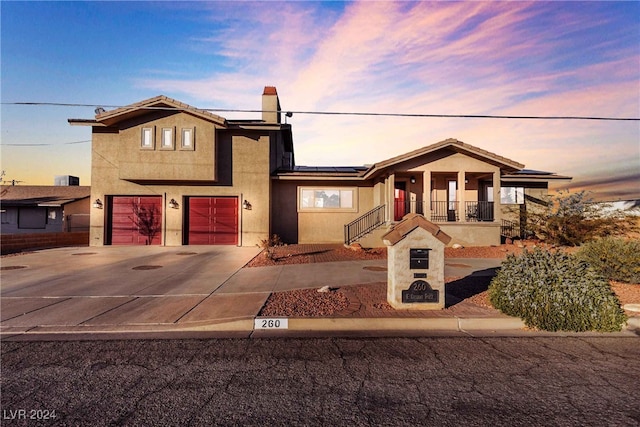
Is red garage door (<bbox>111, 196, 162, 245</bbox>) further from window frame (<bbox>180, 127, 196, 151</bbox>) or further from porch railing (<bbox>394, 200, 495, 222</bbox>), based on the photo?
porch railing (<bbox>394, 200, 495, 222</bbox>)

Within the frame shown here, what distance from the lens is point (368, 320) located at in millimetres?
5031

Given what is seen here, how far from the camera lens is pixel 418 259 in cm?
573

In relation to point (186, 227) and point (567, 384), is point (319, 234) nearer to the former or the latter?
point (186, 227)

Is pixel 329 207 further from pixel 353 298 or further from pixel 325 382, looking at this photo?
pixel 325 382

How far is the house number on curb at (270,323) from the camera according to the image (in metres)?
4.95

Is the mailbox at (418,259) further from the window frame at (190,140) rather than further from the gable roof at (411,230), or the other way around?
the window frame at (190,140)

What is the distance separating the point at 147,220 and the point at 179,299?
11.6m

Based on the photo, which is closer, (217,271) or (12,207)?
(217,271)

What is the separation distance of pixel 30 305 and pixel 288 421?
638 centimetres

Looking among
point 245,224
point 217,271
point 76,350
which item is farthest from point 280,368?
point 245,224

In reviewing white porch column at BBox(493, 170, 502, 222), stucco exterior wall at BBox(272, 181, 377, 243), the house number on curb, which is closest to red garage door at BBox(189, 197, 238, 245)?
stucco exterior wall at BBox(272, 181, 377, 243)

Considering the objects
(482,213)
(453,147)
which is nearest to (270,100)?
(453,147)

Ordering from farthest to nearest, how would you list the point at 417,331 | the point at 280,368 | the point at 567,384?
the point at 417,331 → the point at 280,368 → the point at 567,384

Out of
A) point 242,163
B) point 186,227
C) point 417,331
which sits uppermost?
point 242,163
